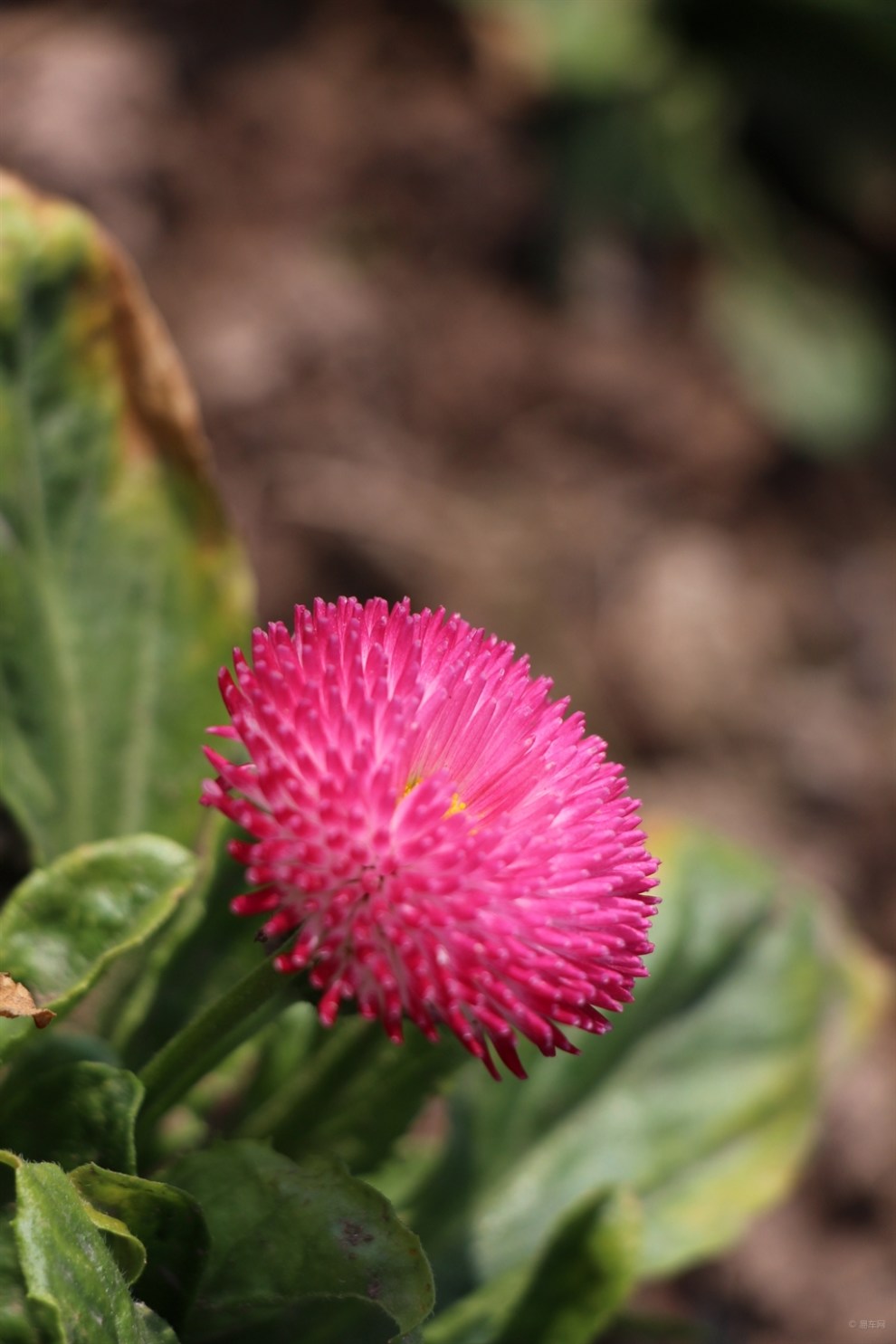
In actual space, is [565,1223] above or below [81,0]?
below

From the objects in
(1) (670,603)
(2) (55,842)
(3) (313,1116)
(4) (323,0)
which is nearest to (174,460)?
(2) (55,842)

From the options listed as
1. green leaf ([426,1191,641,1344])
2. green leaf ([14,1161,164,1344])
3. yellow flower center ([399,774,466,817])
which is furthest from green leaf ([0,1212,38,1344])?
green leaf ([426,1191,641,1344])

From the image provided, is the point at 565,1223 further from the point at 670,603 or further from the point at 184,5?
the point at 184,5

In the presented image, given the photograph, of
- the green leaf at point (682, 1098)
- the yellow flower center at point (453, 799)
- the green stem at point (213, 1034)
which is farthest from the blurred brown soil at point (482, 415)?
the yellow flower center at point (453, 799)

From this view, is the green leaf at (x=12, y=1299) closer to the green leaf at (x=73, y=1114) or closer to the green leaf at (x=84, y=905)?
the green leaf at (x=73, y=1114)

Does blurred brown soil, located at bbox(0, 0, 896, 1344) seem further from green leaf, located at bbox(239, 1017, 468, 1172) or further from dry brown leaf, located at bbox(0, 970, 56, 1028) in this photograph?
dry brown leaf, located at bbox(0, 970, 56, 1028)

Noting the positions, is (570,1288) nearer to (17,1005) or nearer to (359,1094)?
(359,1094)

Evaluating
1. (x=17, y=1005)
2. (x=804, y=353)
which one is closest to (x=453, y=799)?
(x=17, y=1005)
